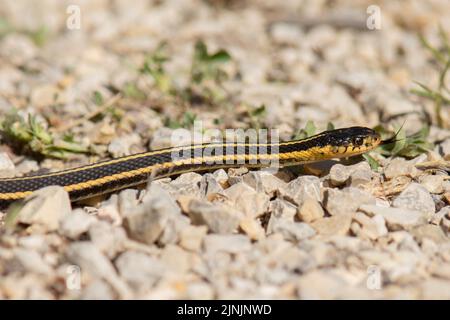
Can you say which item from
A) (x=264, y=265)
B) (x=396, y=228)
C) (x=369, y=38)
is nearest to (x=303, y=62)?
(x=369, y=38)

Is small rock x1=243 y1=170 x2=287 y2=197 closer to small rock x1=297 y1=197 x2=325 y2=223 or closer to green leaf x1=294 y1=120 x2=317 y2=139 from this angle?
small rock x1=297 y1=197 x2=325 y2=223

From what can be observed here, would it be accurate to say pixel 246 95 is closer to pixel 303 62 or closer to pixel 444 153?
pixel 303 62

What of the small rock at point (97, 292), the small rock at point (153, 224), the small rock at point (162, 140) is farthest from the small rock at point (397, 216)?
the small rock at point (162, 140)

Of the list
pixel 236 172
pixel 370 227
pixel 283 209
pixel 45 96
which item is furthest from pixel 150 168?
pixel 45 96

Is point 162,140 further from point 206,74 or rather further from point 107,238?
point 107,238

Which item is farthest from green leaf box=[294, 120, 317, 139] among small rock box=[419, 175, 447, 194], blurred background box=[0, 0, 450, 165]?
small rock box=[419, 175, 447, 194]

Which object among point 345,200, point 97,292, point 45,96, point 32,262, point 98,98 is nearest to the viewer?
point 97,292
